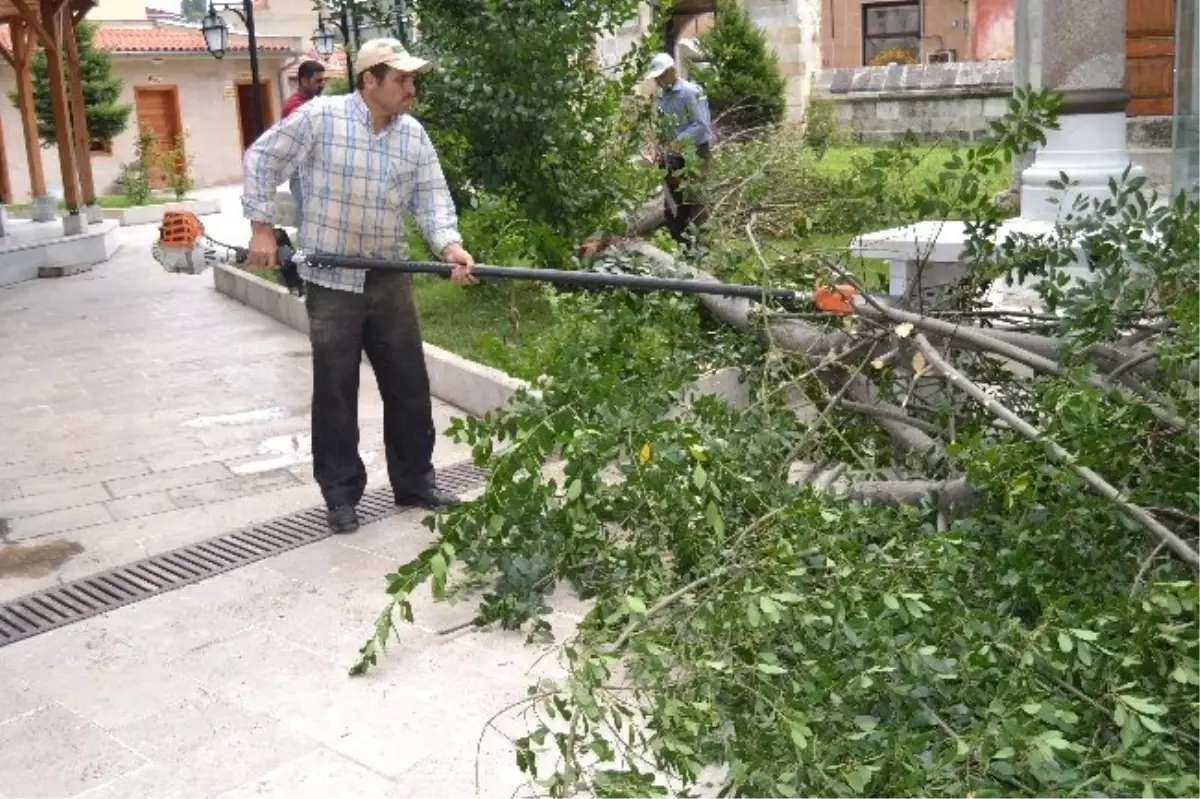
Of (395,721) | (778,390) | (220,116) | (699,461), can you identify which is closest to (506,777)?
(395,721)

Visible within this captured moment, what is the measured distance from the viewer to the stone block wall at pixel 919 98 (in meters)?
19.0

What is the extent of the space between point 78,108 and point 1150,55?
1372 centimetres

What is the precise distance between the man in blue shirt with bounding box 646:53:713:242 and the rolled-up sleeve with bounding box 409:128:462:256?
3.46m

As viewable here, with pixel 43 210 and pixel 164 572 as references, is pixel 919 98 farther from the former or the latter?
pixel 164 572

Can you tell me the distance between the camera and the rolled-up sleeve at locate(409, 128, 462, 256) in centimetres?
530

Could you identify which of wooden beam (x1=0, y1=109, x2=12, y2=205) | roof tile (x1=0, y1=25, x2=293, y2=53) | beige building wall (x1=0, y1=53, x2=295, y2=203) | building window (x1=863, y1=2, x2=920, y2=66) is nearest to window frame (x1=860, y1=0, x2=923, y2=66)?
building window (x1=863, y1=2, x2=920, y2=66)

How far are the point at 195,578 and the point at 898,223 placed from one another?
2.90 m

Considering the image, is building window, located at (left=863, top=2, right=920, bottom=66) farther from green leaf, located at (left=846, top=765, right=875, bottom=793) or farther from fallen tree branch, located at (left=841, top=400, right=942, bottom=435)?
green leaf, located at (left=846, top=765, right=875, bottom=793)

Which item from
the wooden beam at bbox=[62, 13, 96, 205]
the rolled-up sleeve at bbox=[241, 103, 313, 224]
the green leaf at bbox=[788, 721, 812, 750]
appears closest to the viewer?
the green leaf at bbox=[788, 721, 812, 750]

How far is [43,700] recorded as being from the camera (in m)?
3.97

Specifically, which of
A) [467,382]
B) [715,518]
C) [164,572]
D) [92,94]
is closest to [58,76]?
[467,382]

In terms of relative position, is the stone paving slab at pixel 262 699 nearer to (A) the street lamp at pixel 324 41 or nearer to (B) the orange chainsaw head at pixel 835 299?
(B) the orange chainsaw head at pixel 835 299

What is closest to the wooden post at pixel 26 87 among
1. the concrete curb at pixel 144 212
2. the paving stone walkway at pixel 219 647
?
the concrete curb at pixel 144 212

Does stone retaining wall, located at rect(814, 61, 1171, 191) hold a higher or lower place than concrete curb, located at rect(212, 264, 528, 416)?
higher
